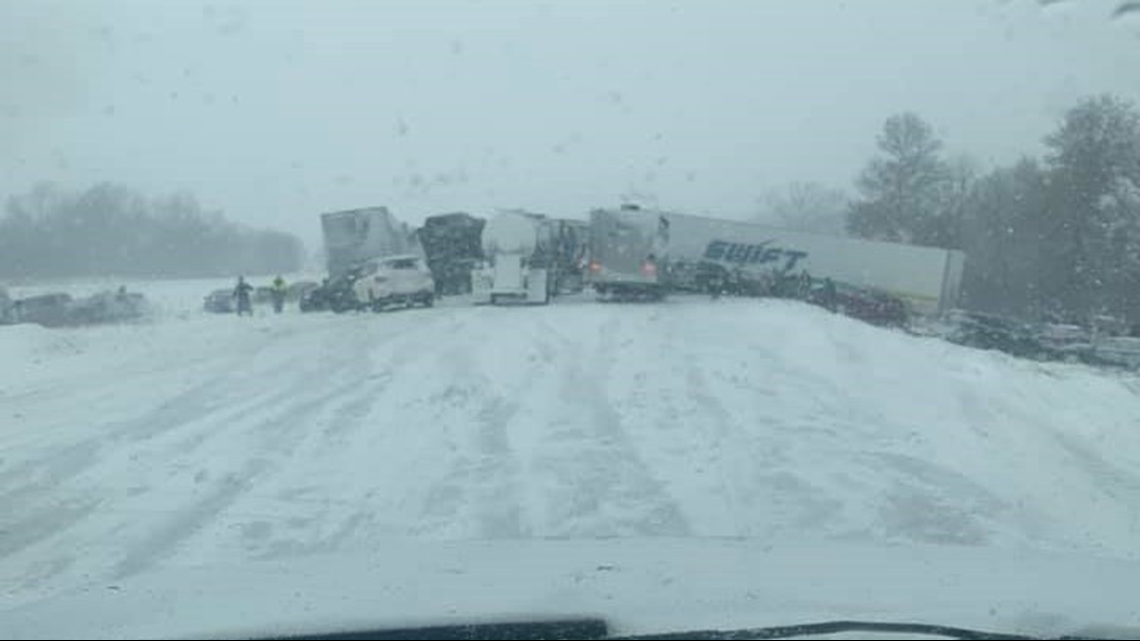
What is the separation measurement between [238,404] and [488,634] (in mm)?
12601

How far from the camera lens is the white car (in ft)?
113

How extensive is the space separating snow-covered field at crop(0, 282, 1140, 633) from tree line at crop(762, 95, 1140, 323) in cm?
1541

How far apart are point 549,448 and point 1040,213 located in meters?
33.7

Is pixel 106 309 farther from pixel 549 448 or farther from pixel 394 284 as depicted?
pixel 549 448

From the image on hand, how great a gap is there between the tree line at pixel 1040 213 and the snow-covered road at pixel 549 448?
1583 cm

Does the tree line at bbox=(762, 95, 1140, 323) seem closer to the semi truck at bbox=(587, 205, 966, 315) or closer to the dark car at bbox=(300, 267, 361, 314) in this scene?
the semi truck at bbox=(587, 205, 966, 315)

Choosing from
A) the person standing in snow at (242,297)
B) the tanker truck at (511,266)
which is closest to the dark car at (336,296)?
the person standing in snow at (242,297)

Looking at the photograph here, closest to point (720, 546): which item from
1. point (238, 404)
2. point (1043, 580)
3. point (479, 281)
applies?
point (1043, 580)

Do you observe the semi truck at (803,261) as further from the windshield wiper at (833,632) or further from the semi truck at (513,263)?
the windshield wiper at (833,632)

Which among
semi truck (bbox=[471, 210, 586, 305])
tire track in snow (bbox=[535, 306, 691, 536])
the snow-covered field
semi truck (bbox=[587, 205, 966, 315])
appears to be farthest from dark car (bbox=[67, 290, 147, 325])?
tire track in snow (bbox=[535, 306, 691, 536])

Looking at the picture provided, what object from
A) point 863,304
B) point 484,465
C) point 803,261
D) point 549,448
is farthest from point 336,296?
point 484,465

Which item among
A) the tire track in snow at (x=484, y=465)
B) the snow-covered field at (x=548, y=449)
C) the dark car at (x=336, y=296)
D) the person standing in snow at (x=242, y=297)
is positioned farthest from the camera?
the dark car at (x=336, y=296)

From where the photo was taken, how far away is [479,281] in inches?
1407

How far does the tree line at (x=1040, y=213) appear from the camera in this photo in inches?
1378
